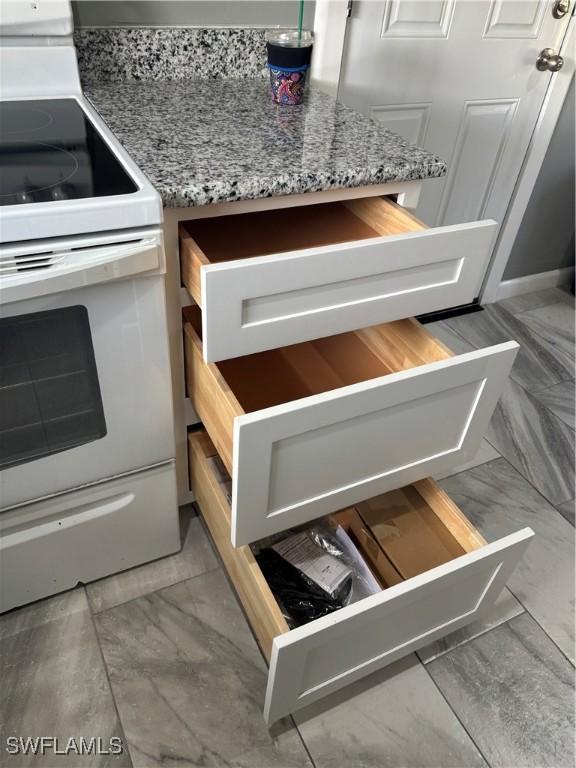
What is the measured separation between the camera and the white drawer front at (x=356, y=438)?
0.83m

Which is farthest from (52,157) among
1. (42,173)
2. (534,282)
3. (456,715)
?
(534,282)

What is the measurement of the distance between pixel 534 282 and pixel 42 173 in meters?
2.07

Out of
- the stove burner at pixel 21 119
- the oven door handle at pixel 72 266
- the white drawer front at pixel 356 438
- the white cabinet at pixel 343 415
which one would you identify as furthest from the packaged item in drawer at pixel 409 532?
the stove burner at pixel 21 119

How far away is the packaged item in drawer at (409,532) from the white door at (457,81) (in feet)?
3.51

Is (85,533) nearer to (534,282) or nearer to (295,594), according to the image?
(295,594)

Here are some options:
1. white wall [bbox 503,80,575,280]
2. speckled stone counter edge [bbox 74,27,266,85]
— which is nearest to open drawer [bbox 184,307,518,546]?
speckled stone counter edge [bbox 74,27,266,85]

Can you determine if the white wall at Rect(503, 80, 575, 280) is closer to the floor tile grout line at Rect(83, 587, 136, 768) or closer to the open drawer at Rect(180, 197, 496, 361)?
the open drawer at Rect(180, 197, 496, 361)

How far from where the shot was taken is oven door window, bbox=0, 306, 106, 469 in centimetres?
89

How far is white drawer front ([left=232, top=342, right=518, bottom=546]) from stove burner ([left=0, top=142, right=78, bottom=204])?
1.42 feet

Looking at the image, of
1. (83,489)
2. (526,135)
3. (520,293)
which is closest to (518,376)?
(520,293)

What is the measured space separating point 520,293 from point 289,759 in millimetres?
1975

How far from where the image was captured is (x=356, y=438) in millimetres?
938

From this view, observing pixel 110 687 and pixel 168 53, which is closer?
pixel 110 687

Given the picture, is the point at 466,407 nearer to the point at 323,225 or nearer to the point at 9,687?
the point at 323,225
